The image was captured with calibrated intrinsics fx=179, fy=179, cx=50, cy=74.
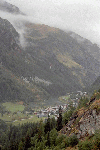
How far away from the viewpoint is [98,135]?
44.3 metres

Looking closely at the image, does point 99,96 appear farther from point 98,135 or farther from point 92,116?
point 98,135

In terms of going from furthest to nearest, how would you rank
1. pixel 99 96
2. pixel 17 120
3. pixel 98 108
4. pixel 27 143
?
pixel 17 120 < pixel 27 143 < pixel 99 96 < pixel 98 108

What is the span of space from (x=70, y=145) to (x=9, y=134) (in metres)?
97.3

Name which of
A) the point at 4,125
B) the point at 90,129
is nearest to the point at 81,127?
the point at 90,129

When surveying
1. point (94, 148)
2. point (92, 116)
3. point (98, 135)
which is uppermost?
point (92, 116)

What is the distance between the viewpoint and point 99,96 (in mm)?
72500

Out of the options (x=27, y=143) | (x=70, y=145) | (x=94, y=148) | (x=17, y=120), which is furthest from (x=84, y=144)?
(x=17, y=120)

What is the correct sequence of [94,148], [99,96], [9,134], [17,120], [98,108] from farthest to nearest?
[17,120] → [9,134] → [99,96] → [98,108] → [94,148]

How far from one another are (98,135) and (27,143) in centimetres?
4970

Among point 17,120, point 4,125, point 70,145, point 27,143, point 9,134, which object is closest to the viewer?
point 70,145

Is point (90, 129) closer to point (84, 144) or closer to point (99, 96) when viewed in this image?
point (84, 144)

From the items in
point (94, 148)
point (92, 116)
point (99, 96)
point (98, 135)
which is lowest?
point (94, 148)

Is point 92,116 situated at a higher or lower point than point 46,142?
higher

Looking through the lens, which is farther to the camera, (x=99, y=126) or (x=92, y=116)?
(x=92, y=116)
